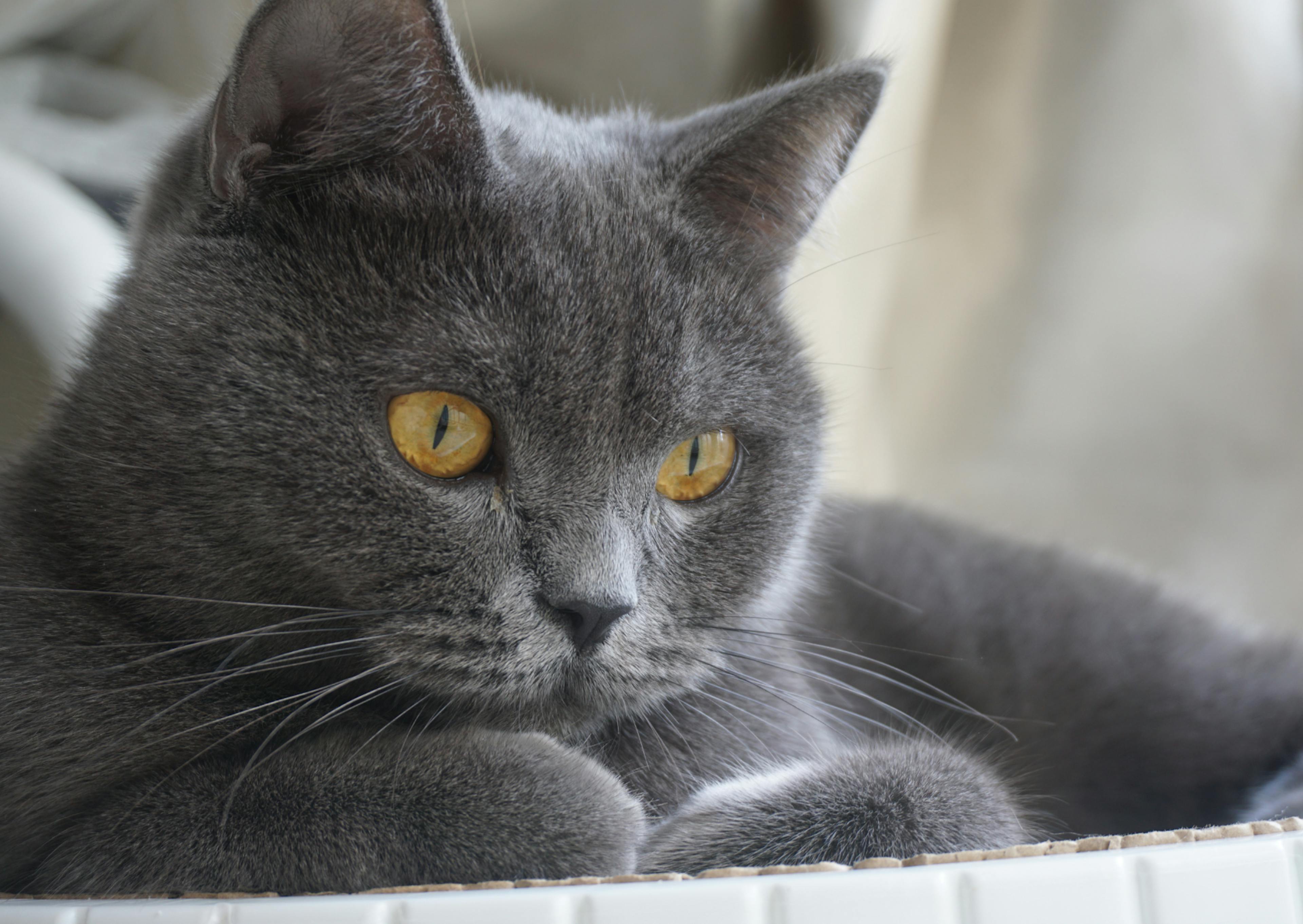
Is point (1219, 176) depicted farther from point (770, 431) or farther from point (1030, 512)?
point (770, 431)

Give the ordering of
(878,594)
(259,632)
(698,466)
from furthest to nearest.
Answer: (878,594)
(698,466)
(259,632)

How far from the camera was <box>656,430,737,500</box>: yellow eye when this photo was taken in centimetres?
82

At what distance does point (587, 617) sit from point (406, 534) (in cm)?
13

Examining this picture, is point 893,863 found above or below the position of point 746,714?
below

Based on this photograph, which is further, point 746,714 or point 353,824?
point 746,714

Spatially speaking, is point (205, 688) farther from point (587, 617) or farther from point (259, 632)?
point (587, 617)

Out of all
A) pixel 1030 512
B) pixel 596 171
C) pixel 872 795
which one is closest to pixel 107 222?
pixel 596 171

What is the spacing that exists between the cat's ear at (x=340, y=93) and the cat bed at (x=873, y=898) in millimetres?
Result: 489

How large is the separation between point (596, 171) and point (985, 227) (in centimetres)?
145

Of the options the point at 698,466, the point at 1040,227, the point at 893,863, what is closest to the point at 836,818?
the point at 893,863

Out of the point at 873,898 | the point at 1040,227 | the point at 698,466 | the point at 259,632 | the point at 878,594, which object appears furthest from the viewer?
the point at 1040,227

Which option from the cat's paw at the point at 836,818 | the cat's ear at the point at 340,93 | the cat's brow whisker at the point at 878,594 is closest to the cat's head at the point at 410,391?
the cat's ear at the point at 340,93

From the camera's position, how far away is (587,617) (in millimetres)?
719

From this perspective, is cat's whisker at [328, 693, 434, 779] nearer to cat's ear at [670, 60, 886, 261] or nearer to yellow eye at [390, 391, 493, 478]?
yellow eye at [390, 391, 493, 478]
